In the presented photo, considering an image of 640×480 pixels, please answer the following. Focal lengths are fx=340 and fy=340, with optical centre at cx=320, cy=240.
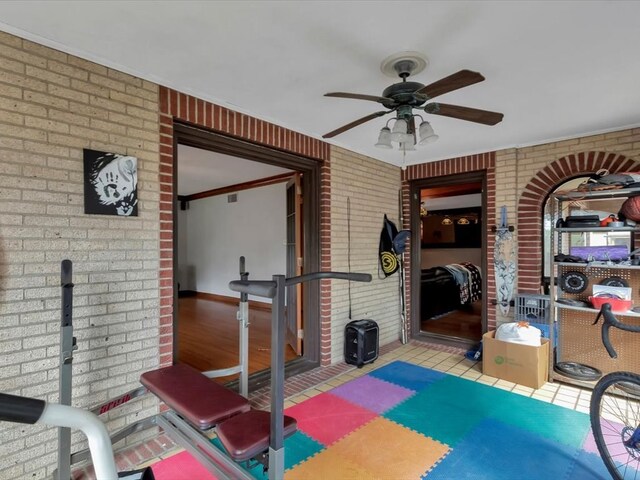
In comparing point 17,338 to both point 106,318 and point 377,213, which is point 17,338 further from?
point 377,213

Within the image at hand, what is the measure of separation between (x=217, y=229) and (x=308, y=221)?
4.48 metres

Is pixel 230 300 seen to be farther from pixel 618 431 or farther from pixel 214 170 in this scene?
pixel 618 431

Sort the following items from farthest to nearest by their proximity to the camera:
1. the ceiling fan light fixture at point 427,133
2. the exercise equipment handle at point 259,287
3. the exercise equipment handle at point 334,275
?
the ceiling fan light fixture at point 427,133
the exercise equipment handle at point 334,275
the exercise equipment handle at point 259,287

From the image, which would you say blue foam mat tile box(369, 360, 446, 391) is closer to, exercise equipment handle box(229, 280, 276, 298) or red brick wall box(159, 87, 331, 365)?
red brick wall box(159, 87, 331, 365)

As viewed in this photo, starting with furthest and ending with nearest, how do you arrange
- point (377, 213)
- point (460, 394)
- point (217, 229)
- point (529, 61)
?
1. point (217, 229)
2. point (377, 213)
3. point (460, 394)
4. point (529, 61)

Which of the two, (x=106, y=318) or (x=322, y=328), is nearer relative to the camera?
(x=106, y=318)

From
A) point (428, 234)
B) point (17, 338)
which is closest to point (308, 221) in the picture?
point (17, 338)

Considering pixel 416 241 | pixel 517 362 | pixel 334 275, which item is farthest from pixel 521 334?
pixel 334 275

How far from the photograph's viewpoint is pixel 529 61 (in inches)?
84.3

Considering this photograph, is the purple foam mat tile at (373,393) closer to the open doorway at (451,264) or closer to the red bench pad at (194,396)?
the red bench pad at (194,396)

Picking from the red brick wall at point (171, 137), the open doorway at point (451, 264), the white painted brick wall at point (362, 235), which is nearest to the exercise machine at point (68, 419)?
the red brick wall at point (171, 137)

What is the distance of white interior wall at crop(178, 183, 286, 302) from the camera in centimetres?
630

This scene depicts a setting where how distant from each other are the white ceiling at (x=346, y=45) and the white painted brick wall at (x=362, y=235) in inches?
46.7

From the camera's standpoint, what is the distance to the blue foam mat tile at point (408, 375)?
10.8ft
